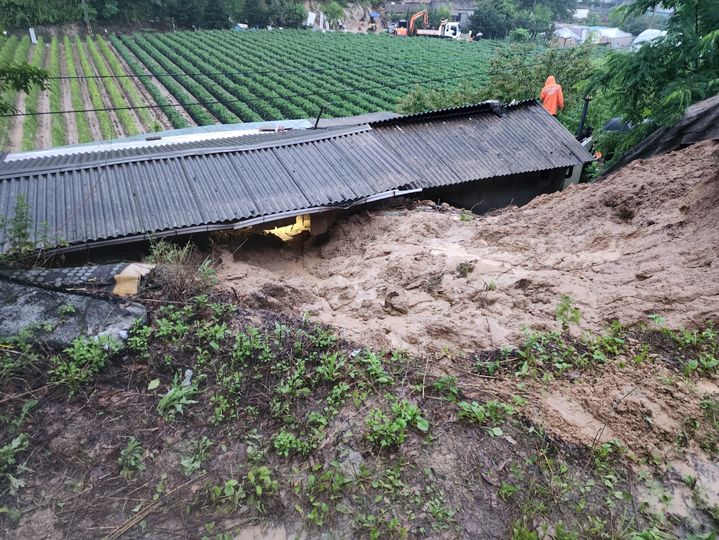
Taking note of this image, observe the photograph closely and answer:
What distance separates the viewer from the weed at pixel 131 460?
11.3 ft

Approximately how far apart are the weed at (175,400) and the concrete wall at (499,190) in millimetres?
7412

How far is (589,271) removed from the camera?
18.5 feet

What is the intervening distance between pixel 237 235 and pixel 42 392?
4.74 m

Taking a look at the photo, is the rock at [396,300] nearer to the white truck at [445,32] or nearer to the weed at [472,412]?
the weed at [472,412]

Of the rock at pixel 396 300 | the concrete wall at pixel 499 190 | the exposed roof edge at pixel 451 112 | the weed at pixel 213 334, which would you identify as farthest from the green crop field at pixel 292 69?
the weed at pixel 213 334

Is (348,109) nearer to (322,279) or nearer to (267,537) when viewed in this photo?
(322,279)

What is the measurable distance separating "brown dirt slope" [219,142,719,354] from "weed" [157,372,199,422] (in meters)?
1.57

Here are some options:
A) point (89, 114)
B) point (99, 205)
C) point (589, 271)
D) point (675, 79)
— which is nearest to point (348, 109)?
point (89, 114)

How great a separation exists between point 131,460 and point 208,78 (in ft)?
115

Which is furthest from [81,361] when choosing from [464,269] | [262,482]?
[464,269]

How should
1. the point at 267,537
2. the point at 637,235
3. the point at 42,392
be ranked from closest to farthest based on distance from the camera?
the point at 267,537 < the point at 42,392 < the point at 637,235

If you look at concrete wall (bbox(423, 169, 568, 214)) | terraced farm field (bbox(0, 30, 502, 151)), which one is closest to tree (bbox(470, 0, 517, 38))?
terraced farm field (bbox(0, 30, 502, 151))

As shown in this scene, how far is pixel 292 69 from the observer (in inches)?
1449

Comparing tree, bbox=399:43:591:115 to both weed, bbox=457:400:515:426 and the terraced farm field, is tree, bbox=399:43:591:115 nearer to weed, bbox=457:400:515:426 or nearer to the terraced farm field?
the terraced farm field
